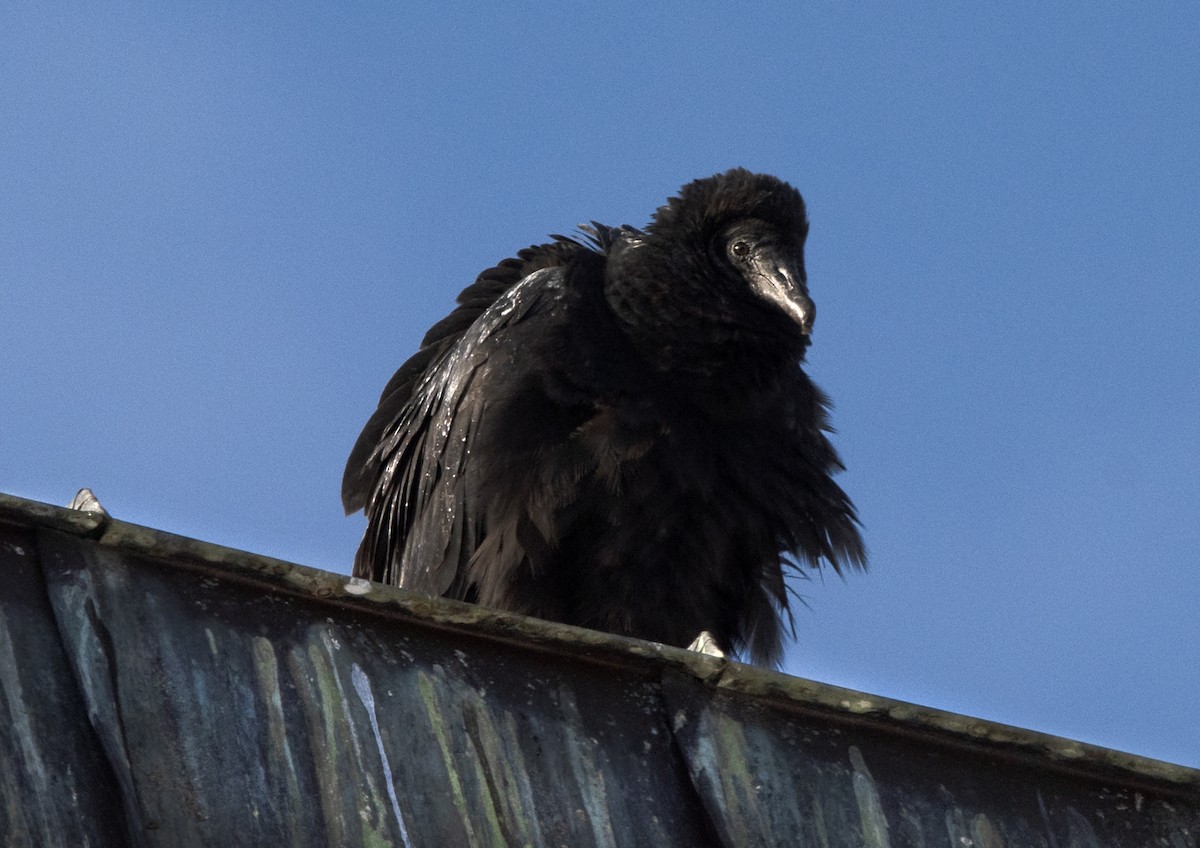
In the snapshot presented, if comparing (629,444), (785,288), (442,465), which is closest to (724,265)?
(785,288)

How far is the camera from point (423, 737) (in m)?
3.16

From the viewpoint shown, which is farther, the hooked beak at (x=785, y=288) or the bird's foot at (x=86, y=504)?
the hooked beak at (x=785, y=288)

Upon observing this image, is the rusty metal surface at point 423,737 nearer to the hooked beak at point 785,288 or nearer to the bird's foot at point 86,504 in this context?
the bird's foot at point 86,504

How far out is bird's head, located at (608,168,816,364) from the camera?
19.5ft

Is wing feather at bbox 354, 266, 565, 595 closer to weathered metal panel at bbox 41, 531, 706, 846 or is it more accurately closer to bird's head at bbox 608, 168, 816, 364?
bird's head at bbox 608, 168, 816, 364

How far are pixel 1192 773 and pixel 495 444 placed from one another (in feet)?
8.46

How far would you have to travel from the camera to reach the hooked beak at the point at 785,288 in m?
6.01

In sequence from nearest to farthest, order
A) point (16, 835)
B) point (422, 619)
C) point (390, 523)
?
point (16, 835) < point (422, 619) < point (390, 523)

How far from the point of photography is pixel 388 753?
10.2 ft

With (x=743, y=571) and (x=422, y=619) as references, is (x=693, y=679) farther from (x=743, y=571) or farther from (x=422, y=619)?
(x=743, y=571)

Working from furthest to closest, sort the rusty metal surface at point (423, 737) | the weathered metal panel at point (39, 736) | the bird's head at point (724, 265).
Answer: the bird's head at point (724, 265) → the rusty metal surface at point (423, 737) → the weathered metal panel at point (39, 736)

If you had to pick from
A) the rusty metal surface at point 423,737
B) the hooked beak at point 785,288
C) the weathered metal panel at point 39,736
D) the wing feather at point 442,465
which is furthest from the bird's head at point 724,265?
the weathered metal panel at point 39,736

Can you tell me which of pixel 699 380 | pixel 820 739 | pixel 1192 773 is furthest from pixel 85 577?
pixel 699 380

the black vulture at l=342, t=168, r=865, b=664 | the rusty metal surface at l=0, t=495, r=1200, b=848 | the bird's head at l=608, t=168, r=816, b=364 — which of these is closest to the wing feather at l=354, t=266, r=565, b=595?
the black vulture at l=342, t=168, r=865, b=664
